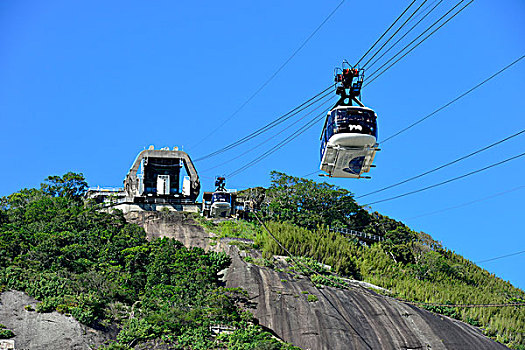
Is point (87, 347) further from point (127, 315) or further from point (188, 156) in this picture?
point (188, 156)

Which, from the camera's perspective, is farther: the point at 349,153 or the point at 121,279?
the point at 121,279

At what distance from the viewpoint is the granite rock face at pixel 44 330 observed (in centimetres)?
4009

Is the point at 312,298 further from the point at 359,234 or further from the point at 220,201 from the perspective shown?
the point at 359,234

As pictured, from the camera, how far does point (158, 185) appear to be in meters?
80.8

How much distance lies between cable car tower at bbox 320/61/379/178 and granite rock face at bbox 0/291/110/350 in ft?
60.1

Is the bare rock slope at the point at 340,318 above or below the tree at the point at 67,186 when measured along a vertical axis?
below

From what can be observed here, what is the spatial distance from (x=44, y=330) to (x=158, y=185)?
40.4 m

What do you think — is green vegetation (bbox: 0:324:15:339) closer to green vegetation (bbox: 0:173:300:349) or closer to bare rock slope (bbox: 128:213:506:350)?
green vegetation (bbox: 0:173:300:349)

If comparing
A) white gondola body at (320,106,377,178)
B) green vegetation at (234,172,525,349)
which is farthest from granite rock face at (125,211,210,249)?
white gondola body at (320,106,377,178)

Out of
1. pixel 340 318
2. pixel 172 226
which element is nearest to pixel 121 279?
pixel 340 318

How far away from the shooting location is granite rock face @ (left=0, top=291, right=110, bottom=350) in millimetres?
40094

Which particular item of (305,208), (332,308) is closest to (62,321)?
(332,308)

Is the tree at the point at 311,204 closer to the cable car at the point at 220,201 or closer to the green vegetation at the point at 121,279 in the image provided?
the cable car at the point at 220,201

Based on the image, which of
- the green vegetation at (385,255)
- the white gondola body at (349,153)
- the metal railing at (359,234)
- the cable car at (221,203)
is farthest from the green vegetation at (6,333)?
the metal railing at (359,234)
